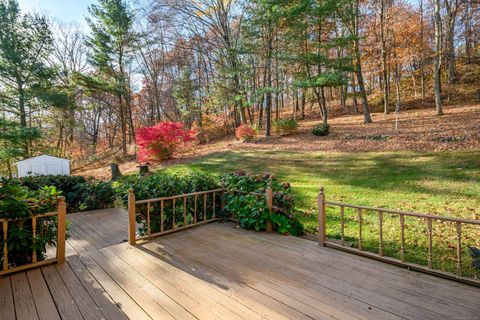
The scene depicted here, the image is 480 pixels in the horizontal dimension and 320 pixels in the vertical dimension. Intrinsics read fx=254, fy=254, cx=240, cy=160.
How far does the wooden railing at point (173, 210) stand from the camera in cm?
395

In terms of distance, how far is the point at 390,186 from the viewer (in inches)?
250

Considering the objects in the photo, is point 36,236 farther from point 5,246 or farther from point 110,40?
point 110,40

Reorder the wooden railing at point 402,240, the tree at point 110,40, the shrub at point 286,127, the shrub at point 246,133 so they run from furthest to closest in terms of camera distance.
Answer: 1. the tree at point 110,40
2. the shrub at point 246,133
3. the shrub at point 286,127
4. the wooden railing at point 402,240

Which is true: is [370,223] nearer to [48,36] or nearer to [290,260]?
[290,260]

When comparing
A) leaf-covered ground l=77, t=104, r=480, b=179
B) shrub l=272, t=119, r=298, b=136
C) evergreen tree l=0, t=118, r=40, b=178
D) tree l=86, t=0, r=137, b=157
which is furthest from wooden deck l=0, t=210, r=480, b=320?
tree l=86, t=0, r=137, b=157

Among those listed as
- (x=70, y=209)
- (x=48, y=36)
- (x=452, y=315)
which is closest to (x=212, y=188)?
(x=452, y=315)

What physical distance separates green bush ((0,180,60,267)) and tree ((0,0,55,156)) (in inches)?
497

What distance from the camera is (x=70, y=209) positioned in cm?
725

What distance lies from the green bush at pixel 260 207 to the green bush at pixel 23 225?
9.17ft

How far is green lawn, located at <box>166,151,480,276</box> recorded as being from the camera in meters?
4.13

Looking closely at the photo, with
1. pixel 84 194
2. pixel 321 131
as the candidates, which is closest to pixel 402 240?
pixel 84 194

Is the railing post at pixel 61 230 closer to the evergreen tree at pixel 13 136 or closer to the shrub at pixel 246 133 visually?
the shrub at pixel 246 133

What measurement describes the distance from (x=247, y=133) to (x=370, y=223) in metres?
10.1

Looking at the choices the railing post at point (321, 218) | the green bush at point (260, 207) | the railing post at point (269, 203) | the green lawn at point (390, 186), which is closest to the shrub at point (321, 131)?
the green lawn at point (390, 186)
